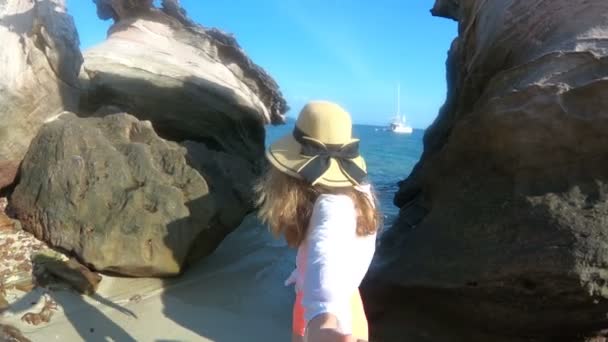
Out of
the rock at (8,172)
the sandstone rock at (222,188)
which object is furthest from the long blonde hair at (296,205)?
the rock at (8,172)

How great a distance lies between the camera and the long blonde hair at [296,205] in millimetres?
1822

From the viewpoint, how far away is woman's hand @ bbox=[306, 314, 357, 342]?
1.46 meters

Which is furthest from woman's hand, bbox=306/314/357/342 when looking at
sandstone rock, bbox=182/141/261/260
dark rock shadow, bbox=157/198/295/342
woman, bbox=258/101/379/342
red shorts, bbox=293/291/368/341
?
sandstone rock, bbox=182/141/261/260

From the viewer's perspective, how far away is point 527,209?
9.79 ft

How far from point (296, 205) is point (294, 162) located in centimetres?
15

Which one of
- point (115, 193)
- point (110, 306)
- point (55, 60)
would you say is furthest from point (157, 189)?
point (55, 60)

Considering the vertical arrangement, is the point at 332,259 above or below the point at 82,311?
above

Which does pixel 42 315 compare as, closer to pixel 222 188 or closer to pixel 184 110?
pixel 222 188

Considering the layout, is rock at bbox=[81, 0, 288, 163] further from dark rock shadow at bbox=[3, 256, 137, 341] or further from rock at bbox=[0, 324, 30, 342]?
rock at bbox=[0, 324, 30, 342]

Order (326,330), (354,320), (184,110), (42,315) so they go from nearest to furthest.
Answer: (326,330), (354,320), (42,315), (184,110)

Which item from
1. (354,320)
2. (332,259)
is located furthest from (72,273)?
(332,259)

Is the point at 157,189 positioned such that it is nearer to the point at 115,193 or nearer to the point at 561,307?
the point at 115,193

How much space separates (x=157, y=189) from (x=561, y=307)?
9.74ft

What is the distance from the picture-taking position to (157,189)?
4184 millimetres
